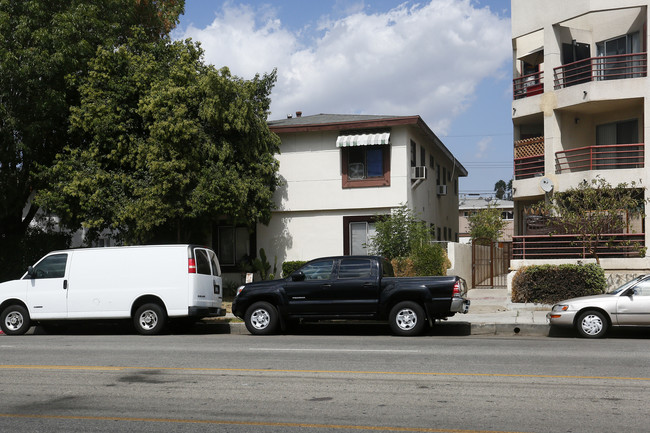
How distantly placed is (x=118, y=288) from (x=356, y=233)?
10.8 metres

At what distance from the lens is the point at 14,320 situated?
56.1ft

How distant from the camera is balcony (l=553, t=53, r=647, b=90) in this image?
22.8 metres

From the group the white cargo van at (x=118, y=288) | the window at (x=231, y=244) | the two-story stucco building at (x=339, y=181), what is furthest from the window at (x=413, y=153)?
the white cargo van at (x=118, y=288)

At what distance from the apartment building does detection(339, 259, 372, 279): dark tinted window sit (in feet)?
27.0

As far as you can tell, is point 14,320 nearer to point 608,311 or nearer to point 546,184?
point 608,311

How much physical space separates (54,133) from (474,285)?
15805 millimetres

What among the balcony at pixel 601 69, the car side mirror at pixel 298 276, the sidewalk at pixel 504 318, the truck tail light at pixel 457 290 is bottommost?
the sidewalk at pixel 504 318

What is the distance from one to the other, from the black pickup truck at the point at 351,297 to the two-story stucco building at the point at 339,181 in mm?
9240

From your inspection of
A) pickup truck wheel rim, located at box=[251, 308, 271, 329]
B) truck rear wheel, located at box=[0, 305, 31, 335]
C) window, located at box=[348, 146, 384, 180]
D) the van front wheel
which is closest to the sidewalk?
pickup truck wheel rim, located at box=[251, 308, 271, 329]

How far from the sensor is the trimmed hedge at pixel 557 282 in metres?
18.7

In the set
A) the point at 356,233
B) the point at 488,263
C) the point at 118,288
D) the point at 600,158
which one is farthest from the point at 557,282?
the point at 118,288

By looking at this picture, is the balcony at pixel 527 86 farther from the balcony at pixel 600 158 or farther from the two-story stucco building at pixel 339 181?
the two-story stucco building at pixel 339 181

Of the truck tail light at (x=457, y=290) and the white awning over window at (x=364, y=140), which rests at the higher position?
the white awning over window at (x=364, y=140)

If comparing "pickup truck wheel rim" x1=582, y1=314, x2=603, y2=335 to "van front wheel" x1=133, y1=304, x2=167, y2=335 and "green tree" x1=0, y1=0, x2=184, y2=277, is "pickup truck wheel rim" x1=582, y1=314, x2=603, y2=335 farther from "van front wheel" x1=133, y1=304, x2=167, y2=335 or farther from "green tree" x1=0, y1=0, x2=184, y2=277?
"green tree" x1=0, y1=0, x2=184, y2=277
